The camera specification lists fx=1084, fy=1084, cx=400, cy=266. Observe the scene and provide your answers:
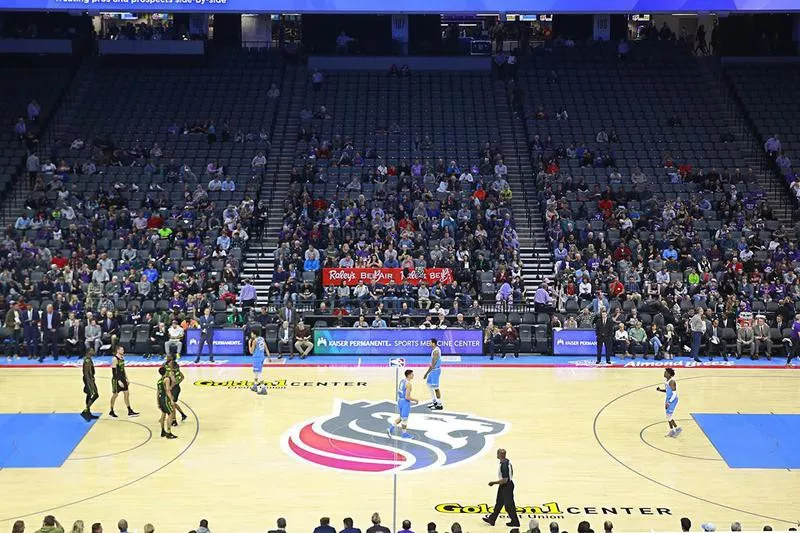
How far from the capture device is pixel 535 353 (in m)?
30.9

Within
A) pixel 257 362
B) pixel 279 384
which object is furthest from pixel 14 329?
pixel 279 384

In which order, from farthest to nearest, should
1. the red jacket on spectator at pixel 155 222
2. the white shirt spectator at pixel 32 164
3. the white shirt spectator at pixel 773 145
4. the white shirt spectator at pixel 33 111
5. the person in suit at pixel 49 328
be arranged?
the white shirt spectator at pixel 33 111, the white shirt spectator at pixel 773 145, the white shirt spectator at pixel 32 164, the red jacket on spectator at pixel 155 222, the person in suit at pixel 49 328

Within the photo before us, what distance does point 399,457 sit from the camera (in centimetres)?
2136

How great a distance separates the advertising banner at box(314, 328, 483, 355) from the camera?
30562 millimetres

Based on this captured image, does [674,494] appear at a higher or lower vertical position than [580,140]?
lower

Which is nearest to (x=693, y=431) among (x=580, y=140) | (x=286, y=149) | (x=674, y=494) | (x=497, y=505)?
(x=674, y=494)

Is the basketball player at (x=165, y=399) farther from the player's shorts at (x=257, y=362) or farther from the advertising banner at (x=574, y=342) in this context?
the advertising banner at (x=574, y=342)

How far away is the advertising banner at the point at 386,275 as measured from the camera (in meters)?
32.9

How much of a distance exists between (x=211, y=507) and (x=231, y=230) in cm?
1795

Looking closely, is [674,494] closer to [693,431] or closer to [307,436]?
[693,431]

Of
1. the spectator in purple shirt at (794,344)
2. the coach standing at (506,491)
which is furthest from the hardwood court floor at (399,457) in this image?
the spectator in purple shirt at (794,344)

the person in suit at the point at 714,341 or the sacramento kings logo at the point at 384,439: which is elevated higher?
the person in suit at the point at 714,341

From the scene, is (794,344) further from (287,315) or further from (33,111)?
(33,111)

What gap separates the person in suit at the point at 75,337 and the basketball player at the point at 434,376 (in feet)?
34.9
